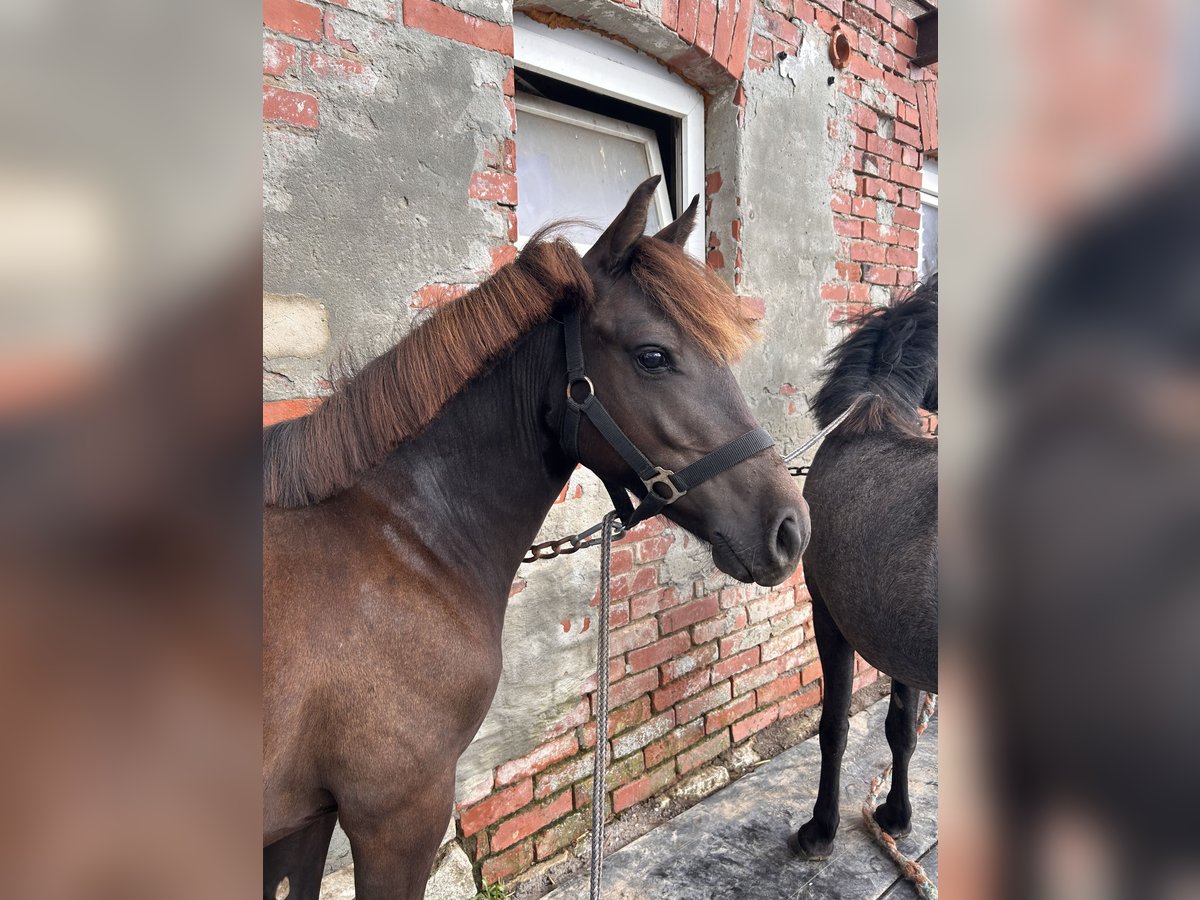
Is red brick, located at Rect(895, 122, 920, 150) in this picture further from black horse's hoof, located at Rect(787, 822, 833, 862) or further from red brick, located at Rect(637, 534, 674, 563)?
black horse's hoof, located at Rect(787, 822, 833, 862)

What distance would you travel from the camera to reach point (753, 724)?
305 centimetres

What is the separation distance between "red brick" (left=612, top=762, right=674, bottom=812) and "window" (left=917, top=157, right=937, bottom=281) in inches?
111

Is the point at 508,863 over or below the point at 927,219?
below

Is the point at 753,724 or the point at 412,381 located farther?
the point at 753,724

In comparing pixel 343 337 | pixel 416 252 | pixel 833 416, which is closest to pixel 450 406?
pixel 343 337

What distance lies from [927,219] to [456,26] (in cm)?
333

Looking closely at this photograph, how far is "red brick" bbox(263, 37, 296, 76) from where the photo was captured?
5.27 ft

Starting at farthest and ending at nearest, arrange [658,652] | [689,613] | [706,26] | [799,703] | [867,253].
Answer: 1. [867,253]
2. [799,703]
3. [689,613]
4. [658,652]
5. [706,26]

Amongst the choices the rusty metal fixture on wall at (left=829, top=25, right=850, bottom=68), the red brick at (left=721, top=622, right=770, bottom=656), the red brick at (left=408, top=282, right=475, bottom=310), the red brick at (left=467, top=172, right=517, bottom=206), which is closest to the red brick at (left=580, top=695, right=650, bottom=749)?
the red brick at (left=721, top=622, right=770, bottom=656)

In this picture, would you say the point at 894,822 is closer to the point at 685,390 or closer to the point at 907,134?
the point at 685,390

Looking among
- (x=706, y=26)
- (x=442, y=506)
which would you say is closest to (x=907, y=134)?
(x=706, y=26)
